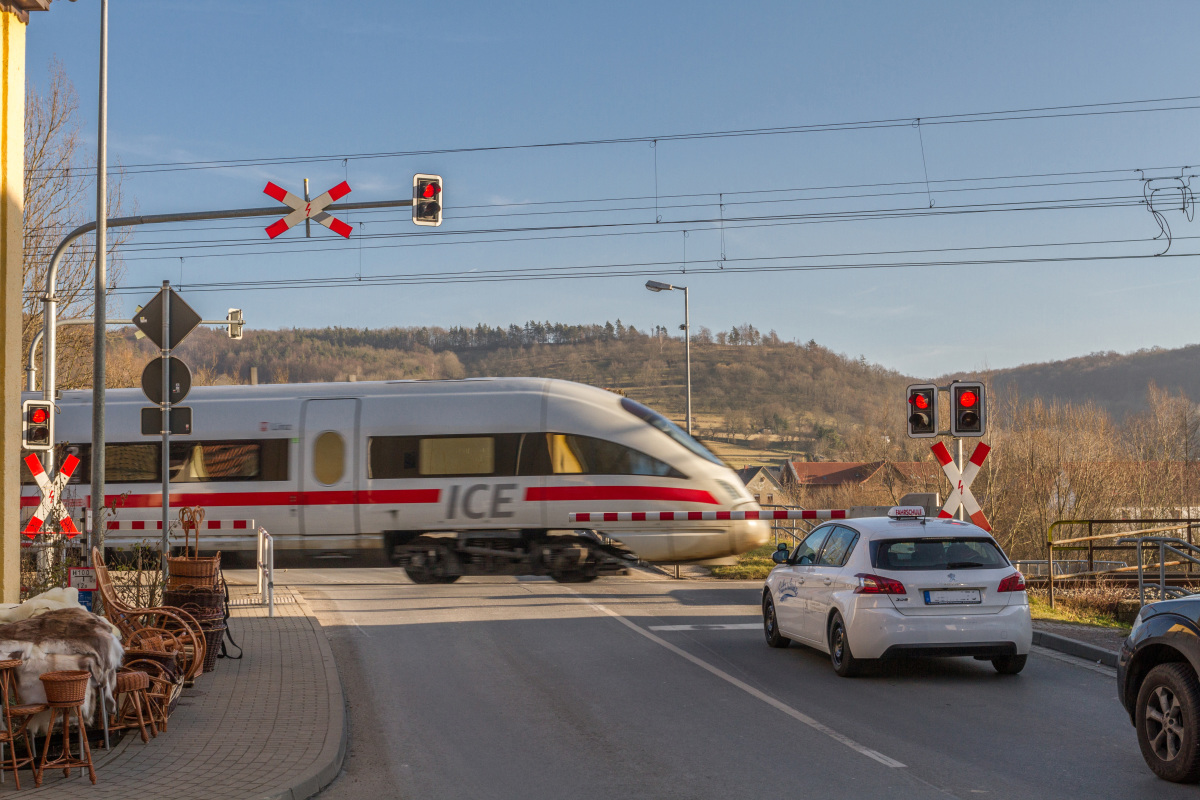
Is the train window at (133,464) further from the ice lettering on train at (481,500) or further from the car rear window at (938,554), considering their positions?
the car rear window at (938,554)

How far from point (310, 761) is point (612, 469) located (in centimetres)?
1134

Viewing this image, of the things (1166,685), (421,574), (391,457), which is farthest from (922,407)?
(421,574)

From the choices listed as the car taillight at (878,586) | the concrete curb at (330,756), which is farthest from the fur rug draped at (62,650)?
the car taillight at (878,586)

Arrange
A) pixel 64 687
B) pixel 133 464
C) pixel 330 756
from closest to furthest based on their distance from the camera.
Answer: pixel 64 687
pixel 330 756
pixel 133 464

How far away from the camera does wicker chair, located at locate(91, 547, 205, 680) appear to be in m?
8.01

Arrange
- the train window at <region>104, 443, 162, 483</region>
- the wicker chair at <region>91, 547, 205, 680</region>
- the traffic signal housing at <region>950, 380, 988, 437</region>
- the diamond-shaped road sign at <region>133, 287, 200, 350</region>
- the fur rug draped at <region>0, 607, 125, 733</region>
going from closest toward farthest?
1. the fur rug draped at <region>0, 607, 125, 733</region>
2. the wicker chair at <region>91, 547, 205, 680</region>
3. the diamond-shaped road sign at <region>133, 287, 200, 350</region>
4. the traffic signal housing at <region>950, 380, 988, 437</region>
5. the train window at <region>104, 443, 162, 483</region>

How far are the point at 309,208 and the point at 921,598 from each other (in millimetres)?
9548

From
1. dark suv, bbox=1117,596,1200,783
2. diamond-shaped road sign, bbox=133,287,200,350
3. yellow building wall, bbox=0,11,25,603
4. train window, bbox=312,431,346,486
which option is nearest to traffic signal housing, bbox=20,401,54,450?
train window, bbox=312,431,346,486

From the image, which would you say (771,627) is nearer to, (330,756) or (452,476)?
(330,756)

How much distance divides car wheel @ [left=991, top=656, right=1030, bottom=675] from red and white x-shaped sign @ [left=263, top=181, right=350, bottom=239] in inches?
376

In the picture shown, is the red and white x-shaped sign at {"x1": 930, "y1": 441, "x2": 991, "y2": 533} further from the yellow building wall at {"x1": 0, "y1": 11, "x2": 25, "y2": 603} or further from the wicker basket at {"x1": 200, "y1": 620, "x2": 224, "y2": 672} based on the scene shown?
the yellow building wall at {"x1": 0, "y1": 11, "x2": 25, "y2": 603}

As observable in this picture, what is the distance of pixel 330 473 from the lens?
1861 centimetres

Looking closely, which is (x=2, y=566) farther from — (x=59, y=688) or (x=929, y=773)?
(x=929, y=773)

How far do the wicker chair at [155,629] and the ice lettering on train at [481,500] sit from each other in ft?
28.8
